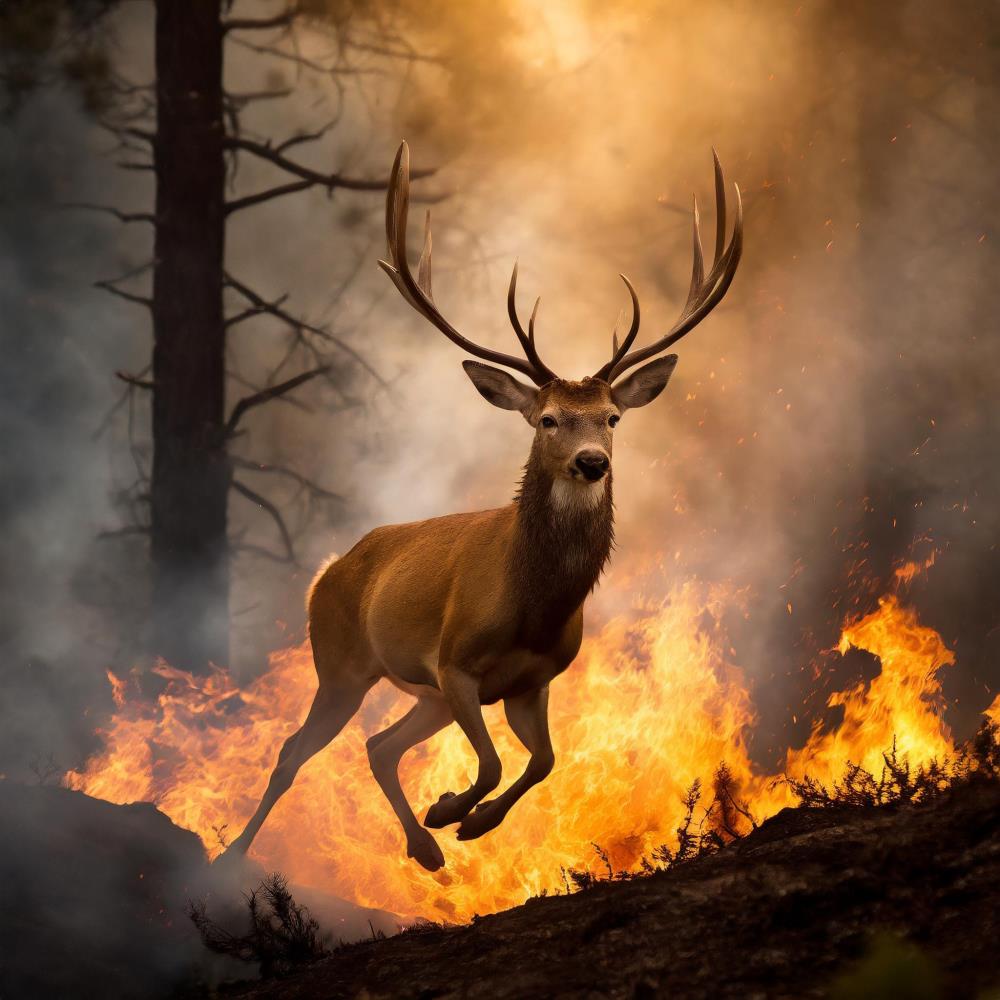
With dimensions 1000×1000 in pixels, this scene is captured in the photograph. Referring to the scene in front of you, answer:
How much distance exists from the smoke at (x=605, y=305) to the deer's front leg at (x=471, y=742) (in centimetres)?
407

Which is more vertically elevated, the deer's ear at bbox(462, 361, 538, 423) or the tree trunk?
the tree trunk

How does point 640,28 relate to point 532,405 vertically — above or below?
above

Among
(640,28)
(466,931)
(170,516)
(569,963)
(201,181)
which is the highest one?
(640,28)

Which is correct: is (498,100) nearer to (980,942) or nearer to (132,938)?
(132,938)

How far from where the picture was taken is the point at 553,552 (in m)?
5.05

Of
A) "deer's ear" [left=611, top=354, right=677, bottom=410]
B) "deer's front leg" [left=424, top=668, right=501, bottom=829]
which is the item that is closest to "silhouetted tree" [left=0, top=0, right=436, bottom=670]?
"deer's ear" [left=611, top=354, right=677, bottom=410]

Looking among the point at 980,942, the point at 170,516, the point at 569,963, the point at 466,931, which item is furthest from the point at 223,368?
the point at 980,942

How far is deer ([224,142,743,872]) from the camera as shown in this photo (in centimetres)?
505

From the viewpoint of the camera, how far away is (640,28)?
10.4 meters

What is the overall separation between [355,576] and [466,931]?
2.44 meters

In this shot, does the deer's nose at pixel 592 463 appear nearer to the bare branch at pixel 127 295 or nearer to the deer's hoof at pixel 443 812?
the deer's hoof at pixel 443 812

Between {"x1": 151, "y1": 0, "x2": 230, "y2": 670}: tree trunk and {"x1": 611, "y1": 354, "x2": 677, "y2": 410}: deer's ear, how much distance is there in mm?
5232

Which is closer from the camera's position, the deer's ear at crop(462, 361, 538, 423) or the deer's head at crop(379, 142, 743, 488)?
the deer's head at crop(379, 142, 743, 488)

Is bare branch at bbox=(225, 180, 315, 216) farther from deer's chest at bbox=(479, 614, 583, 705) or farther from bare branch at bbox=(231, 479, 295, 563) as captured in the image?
deer's chest at bbox=(479, 614, 583, 705)
